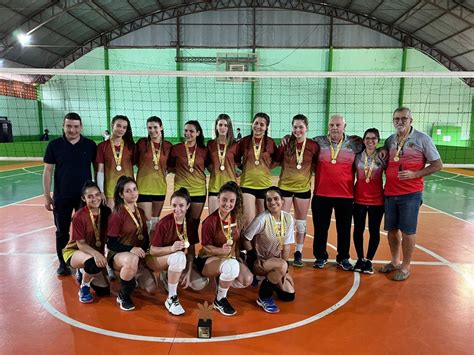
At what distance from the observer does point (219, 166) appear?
3996 mm

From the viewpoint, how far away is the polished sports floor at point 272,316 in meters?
2.70

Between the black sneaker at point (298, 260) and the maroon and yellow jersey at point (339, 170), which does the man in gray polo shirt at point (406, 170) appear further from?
the black sneaker at point (298, 260)

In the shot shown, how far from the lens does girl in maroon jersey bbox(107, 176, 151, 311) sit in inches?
126

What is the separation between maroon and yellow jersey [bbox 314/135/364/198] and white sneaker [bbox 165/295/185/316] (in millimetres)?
2047

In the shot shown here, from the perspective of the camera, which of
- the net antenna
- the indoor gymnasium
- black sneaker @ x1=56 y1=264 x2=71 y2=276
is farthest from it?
the net antenna

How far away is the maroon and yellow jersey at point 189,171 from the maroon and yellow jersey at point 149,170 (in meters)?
0.15

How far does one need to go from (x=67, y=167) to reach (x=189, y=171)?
1309mm

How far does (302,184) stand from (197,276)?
160 centimetres

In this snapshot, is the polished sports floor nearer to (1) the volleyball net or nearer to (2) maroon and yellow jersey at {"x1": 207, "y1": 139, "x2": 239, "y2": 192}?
(2) maroon and yellow jersey at {"x1": 207, "y1": 139, "x2": 239, "y2": 192}

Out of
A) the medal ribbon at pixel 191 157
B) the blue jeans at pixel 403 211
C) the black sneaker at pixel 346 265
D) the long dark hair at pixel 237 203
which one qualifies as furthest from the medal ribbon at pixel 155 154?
the blue jeans at pixel 403 211

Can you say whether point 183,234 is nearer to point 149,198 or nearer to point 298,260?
point 149,198

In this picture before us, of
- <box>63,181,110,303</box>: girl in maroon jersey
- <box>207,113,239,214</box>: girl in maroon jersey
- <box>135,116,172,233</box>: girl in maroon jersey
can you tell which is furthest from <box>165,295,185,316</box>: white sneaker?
<box>207,113,239,214</box>: girl in maroon jersey

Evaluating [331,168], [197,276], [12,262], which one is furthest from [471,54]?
[12,262]

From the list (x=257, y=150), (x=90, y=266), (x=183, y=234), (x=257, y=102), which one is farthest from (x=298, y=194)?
(x=257, y=102)
